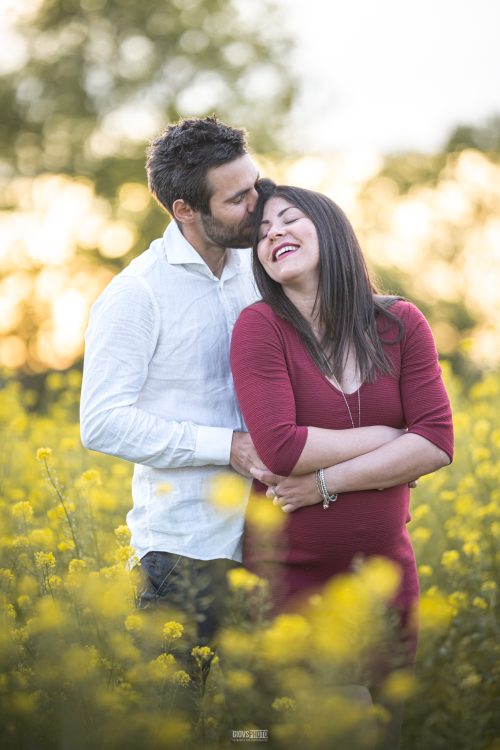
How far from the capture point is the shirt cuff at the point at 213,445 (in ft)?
9.09

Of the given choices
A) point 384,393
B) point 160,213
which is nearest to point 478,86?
point 160,213

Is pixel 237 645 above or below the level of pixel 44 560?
below

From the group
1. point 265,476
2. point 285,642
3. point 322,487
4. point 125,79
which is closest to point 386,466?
point 322,487

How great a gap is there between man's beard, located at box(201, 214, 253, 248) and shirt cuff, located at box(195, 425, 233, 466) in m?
0.63

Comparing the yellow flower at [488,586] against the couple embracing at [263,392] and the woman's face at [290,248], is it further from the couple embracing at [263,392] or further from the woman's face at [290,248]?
the woman's face at [290,248]

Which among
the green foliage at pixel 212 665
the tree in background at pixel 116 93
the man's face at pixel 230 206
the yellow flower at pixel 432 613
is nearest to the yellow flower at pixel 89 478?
the green foliage at pixel 212 665

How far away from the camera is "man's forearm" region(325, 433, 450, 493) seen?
104 inches

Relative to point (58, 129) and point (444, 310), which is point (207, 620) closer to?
point (444, 310)

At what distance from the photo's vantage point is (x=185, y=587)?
2.79m

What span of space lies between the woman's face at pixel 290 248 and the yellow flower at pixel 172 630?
1.07 meters

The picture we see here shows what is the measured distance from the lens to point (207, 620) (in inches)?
111

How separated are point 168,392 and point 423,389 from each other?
0.80 metres

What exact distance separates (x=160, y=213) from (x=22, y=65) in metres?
3.53

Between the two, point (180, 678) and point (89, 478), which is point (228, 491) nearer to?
point (180, 678)
